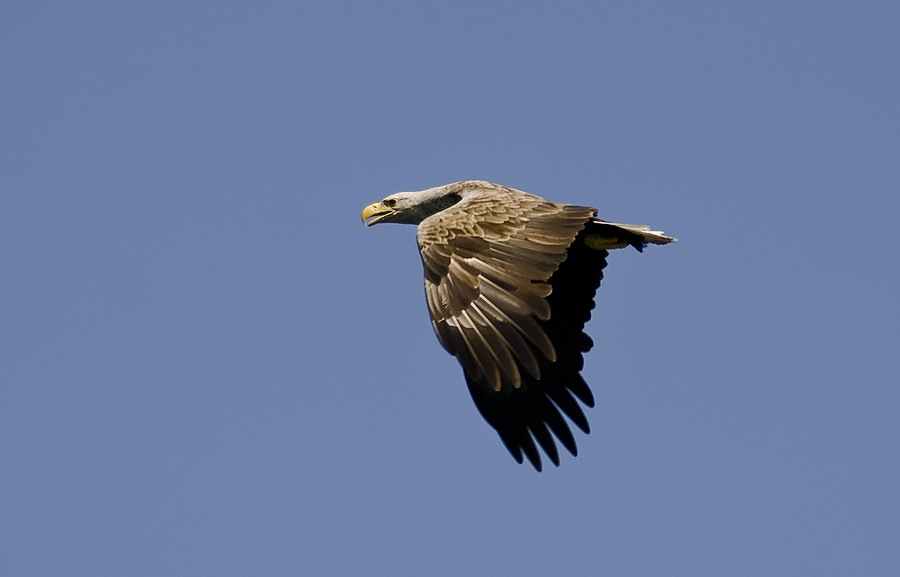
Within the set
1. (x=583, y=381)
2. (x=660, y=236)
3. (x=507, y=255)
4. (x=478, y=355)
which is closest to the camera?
(x=478, y=355)

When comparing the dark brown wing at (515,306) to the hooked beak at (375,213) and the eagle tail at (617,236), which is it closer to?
the eagle tail at (617,236)

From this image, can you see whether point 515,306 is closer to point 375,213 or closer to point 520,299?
point 520,299

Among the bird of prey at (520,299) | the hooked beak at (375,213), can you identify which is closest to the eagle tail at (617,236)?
the bird of prey at (520,299)

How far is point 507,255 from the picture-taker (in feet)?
35.6

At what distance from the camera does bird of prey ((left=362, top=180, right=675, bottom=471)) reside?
10.2 metres

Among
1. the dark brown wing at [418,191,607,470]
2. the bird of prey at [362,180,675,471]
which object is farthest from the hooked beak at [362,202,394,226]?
the dark brown wing at [418,191,607,470]

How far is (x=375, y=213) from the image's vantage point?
15.1 metres

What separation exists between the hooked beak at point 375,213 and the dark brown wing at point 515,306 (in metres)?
2.88

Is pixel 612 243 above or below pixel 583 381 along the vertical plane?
above

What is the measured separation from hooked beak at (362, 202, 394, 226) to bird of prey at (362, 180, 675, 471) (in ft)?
7.88

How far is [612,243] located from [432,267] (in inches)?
93.4

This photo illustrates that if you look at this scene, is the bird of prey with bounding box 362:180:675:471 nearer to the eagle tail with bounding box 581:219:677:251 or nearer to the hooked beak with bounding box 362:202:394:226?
the eagle tail with bounding box 581:219:677:251

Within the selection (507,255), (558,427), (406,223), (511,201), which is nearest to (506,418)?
(558,427)

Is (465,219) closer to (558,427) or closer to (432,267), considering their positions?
(432,267)
